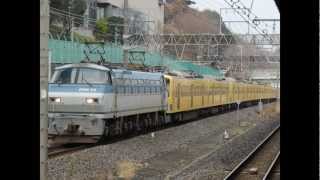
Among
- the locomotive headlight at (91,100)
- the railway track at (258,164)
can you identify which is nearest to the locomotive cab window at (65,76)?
the locomotive headlight at (91,100)

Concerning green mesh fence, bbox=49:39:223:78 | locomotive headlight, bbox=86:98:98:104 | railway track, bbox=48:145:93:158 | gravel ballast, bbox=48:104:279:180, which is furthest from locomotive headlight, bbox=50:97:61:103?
green mesh fence, bbox=49:39:223:78

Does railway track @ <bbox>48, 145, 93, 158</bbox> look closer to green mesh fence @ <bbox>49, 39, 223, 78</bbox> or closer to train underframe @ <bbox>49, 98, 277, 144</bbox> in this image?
train underframe @ <bbox>49, 98, 277, 144</bbox>

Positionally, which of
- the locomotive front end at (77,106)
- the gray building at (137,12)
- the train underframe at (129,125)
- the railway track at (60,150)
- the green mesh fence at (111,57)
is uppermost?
the gray building at (137,12)

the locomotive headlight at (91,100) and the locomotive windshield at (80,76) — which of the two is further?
the locomotive windshield at (80,76)

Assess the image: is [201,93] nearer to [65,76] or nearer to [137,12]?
[137,12]

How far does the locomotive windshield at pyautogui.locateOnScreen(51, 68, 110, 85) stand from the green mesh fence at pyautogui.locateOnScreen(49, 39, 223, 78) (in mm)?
986

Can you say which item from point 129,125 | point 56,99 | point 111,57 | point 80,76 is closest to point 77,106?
point 56,99

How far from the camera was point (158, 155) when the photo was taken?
888 centimetres

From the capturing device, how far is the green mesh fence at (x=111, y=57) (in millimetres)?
12229

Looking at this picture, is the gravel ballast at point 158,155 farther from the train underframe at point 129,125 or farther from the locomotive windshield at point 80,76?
the locomotive windshield at point 80,76

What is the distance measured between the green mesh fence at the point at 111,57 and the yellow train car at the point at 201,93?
2.72 ft

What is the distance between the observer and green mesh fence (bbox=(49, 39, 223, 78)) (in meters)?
12.2
